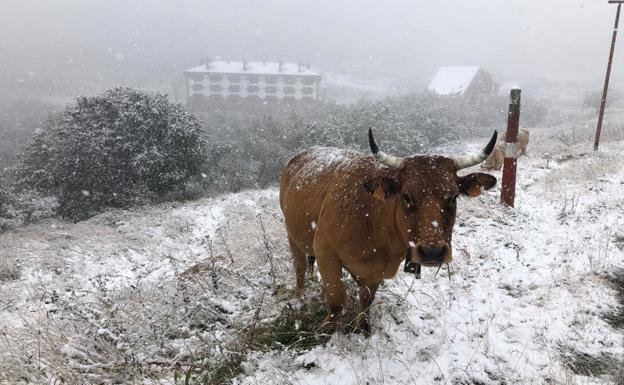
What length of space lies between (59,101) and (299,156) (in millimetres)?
65199

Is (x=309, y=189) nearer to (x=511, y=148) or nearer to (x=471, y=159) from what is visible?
(x=471, y=159)

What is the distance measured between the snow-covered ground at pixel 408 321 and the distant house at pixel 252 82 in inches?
2064

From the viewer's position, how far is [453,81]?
51688 mm

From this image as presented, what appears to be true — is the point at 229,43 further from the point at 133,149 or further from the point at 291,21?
the point at 133,149

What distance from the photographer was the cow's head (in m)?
2.82

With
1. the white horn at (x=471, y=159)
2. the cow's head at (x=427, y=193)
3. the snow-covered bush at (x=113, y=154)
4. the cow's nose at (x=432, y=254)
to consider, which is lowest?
the snow-covered bush at (x=113, y=154)

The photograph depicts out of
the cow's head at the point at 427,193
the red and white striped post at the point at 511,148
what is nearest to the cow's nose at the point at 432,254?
the cow's head at the point at 427,193

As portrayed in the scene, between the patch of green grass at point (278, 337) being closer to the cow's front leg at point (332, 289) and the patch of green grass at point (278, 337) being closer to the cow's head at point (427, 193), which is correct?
the cow's front leg at point (332, 289)

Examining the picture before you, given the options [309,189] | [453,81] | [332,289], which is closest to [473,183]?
[332,289]

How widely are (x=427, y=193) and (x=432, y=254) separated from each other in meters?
0.45

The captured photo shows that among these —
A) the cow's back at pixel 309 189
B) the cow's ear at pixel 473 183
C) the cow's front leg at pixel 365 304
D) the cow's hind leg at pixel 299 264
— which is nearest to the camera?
the cow's ear at pixel 473 183

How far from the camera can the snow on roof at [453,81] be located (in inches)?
1921

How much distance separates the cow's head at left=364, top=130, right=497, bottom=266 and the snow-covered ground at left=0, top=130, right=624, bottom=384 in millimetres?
1024

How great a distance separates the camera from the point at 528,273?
4.71 meters
